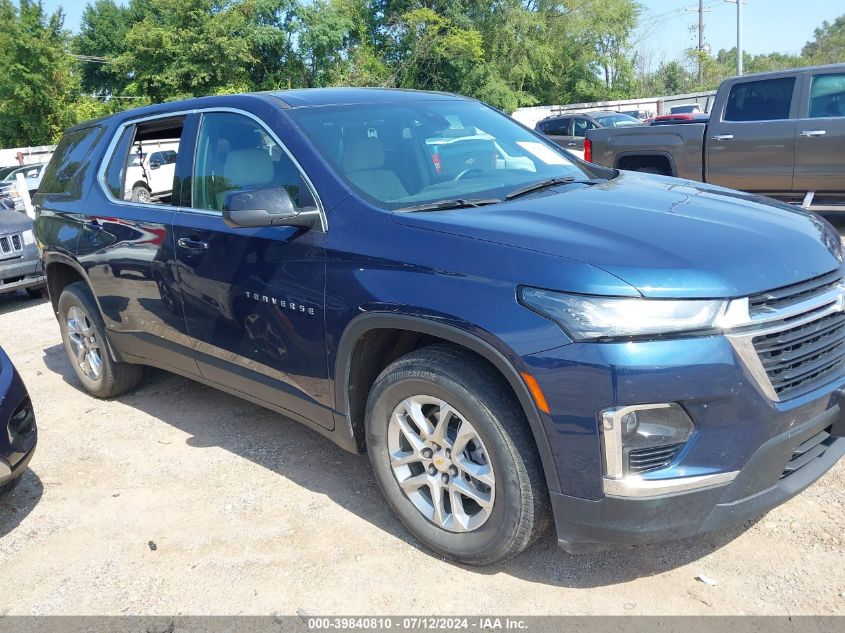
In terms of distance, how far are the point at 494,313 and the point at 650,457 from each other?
0.69 metres

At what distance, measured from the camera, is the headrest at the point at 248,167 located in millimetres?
3527

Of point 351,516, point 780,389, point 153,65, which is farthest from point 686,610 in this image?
point 153,65

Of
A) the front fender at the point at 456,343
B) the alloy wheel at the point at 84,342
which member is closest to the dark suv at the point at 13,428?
the alloy wheel at the point at 84,342

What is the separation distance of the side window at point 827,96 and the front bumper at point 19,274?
900cm

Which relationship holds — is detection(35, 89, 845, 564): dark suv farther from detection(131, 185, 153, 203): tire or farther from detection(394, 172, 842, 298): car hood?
detection(131, 185, 153, 203): tire

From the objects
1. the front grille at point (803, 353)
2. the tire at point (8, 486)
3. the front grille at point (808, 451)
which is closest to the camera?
the front grille at point (803, 353)

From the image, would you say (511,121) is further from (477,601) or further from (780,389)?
(477,601)

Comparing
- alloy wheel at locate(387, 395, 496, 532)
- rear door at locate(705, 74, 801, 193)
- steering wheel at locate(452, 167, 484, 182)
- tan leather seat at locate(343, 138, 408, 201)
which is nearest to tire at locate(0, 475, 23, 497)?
alloy wheel at locate(387, 395, 496, 532)

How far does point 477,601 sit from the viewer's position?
9.12 ft

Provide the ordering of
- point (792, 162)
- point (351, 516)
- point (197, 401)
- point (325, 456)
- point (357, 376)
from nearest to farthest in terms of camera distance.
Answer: point (357, 376) → point (351, 516) → point (325, 456) → point (197, 401) → point (792, 162)

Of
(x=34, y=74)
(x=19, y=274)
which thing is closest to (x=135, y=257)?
(x=19, y=274)

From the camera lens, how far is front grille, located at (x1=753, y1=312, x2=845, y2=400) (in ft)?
7.94

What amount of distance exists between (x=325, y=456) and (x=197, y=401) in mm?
1425

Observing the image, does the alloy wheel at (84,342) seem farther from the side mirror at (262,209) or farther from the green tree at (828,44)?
the green tree at (828,44)
